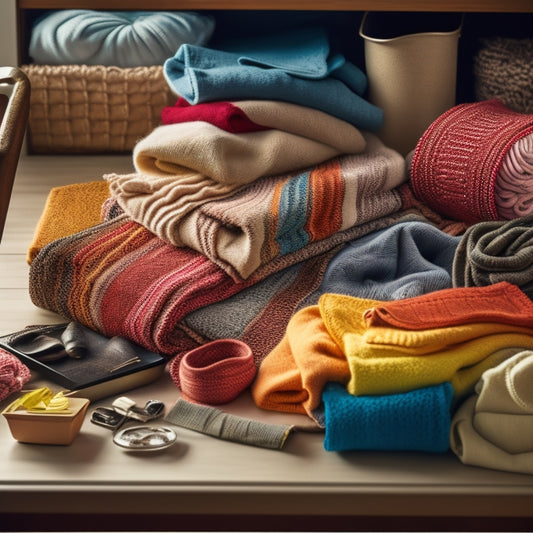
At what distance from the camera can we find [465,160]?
1.31 meters

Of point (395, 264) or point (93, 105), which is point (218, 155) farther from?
point (93, 105)

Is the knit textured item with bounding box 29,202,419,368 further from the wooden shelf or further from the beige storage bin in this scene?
the wooden shelf

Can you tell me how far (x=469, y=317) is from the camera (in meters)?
0.97

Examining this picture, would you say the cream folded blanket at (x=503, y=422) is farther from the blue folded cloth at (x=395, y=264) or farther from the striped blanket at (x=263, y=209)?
the striped blanket at (x=263, y=209)

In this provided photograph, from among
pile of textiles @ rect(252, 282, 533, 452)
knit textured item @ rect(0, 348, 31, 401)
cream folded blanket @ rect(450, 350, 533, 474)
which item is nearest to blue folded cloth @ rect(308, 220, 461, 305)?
pile of textiles @ rect(252, 282, 533, 452)

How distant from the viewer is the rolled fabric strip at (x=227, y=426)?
948mm

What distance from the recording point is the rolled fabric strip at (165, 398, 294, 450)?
948 millimetres

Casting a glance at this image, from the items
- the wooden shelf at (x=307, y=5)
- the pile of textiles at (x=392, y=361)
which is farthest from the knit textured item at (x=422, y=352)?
the wooden shelf at (x=307, y=5)

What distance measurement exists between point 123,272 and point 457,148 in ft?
1.63

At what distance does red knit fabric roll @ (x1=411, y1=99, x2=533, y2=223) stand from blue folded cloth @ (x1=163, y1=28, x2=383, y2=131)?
6.2 inches

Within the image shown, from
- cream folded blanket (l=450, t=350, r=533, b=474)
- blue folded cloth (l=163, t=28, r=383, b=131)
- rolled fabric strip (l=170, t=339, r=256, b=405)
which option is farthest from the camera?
blue folded cloth (l=163, t=28, r=383, b=131)

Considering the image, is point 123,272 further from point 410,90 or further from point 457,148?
point 410,90

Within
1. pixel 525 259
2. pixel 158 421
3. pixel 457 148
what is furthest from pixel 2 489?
pixel 457 148

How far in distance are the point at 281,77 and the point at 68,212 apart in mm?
375
